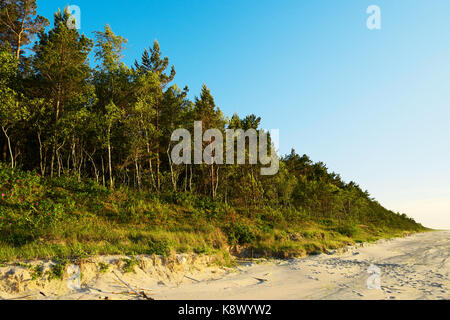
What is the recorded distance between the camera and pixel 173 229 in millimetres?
14148

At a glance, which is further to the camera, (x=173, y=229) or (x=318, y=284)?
(x=173, y=229)

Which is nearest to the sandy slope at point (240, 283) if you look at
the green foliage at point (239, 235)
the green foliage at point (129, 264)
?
the green foliage at point (129, 264)

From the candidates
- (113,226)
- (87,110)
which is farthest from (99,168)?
(113,226)

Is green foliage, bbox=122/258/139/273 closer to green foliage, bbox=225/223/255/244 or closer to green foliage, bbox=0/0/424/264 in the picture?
green foliage, bbox=0/0/424/264

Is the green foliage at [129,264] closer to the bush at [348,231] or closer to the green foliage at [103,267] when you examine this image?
the green foliage at [103,267]

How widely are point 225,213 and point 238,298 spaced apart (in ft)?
52.8

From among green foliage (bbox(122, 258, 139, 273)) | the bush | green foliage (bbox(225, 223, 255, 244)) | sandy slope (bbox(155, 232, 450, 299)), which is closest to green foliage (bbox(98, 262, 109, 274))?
green foliage (bbox(122, 258, 139, 273))

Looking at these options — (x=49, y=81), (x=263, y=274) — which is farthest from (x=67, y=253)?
(x=49, y=81)

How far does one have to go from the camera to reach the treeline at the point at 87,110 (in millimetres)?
18766

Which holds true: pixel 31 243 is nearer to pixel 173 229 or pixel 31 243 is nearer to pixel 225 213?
pixel 173 229

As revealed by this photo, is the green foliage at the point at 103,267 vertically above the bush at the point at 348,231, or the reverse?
the green foliage at the point at 103,267

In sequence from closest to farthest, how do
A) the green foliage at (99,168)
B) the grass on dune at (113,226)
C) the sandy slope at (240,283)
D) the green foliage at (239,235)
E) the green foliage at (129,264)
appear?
the sandy slope at (240,283) < the green foliage at (129,264) < the grass on dune at (113,226) < the green foliage at (99,168) < the green foliage at (239,235)

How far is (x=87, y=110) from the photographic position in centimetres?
2109

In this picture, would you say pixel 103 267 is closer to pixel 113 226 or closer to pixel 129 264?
pixel 129 264
